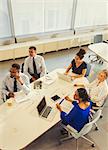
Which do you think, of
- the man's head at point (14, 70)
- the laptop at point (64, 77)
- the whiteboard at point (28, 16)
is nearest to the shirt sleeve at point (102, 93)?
the laptop at point (64, 77)

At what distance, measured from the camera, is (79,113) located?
312cm

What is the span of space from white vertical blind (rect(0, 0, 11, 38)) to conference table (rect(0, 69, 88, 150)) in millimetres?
3291

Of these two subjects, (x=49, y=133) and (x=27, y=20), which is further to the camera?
(x=27, y=20)

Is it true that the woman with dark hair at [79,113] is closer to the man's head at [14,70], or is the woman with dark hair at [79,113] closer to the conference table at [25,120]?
the conference table at [25,120]

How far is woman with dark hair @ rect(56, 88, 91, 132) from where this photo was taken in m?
3.11

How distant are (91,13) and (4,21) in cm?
320

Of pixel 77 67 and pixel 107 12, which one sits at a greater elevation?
pixel 107 12

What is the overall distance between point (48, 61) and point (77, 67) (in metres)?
2.47

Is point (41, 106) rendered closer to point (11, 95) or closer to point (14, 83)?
point (11, 95)

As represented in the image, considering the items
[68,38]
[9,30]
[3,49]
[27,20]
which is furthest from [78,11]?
[3,49]

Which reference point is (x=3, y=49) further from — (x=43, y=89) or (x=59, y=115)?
(x=59, y=115)

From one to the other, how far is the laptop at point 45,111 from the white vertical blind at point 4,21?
374 centimetres

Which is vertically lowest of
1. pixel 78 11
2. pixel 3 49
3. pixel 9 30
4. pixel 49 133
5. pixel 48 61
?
pixel 49 133

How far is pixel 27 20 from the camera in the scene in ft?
22.1
